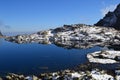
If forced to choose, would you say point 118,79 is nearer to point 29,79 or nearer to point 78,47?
point 29,79

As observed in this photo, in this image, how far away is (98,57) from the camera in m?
139

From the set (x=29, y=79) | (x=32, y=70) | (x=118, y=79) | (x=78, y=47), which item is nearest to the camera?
(x=118, y=79)

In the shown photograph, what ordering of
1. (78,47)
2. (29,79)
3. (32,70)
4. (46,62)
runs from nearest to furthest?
(29,79) → (32,70) → (46,62) → (78,47)

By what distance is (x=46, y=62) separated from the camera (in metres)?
137

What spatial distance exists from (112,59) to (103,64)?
1331cm

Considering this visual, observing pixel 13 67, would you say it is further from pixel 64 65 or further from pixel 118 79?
pixel 118 79

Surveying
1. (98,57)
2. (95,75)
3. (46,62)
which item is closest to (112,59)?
(98,57)

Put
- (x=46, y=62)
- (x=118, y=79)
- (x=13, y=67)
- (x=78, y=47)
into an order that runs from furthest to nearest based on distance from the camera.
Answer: (x=78, y=47) → (x=46, y=62) → (x=13, y=67) → (x=118, y=79)

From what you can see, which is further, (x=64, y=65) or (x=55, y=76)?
(x=64, y=65)

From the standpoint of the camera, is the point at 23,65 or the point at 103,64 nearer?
the point at 103,64

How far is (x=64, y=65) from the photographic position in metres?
127

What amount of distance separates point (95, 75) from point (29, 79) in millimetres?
23118

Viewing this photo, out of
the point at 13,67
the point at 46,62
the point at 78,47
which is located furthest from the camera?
the point at 78,47

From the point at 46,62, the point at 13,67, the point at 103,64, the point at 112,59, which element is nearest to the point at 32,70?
the point at 13,67
